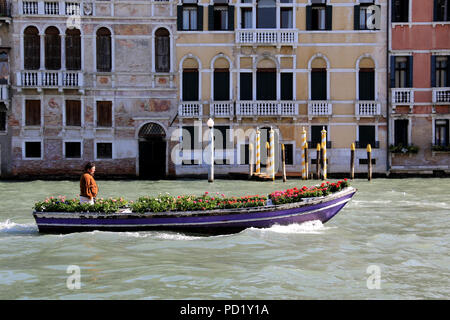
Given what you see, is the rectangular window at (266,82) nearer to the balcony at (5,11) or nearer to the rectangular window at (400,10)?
the rectangular window at (400,10)

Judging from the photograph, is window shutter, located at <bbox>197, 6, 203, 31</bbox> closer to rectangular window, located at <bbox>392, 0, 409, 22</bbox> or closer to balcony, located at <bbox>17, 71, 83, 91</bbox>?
balcony, located at <bbox>17, 71, 83, 91</bbox>

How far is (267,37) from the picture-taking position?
24797 mm

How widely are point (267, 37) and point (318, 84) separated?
8.94 ft

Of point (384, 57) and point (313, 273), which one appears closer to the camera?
point (313, 273)

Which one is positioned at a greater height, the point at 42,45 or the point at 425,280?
the point at 42,45

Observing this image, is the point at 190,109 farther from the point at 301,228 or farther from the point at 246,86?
the point at 301,228

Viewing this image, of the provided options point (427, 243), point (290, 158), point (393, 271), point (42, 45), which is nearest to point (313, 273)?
point (393, 271)

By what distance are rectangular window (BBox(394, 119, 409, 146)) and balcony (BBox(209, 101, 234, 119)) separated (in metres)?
6.55

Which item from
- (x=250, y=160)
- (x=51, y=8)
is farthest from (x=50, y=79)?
(x=250, y=160)

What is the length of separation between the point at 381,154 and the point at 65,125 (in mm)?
12450

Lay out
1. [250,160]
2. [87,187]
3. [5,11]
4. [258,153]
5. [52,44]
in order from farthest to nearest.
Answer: [5,11], [52,44], [250,160], [258,153], [87,187]

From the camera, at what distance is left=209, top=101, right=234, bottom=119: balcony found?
24.9 metres
